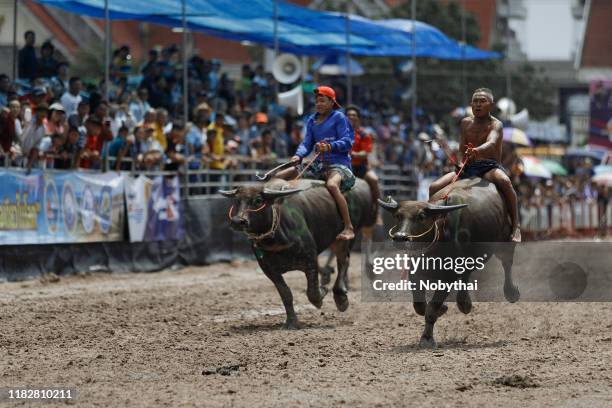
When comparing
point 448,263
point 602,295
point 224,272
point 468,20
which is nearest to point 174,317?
point 448,263

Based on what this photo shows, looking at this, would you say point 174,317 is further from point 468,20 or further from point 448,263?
point 468,20

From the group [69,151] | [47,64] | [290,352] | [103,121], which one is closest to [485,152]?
[290,352]

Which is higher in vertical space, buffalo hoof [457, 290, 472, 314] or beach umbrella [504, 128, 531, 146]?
beach umbrella [504, 128, 531, 146]

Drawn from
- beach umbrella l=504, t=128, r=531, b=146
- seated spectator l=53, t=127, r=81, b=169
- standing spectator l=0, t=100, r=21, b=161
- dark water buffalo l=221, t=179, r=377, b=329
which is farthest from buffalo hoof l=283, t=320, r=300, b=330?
beach umbrella l=504, t=128, r=531, b=146

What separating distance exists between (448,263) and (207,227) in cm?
1081

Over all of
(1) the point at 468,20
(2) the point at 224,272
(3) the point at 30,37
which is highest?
(1) the point at 468,20

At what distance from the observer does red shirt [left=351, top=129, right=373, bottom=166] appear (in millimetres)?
16641

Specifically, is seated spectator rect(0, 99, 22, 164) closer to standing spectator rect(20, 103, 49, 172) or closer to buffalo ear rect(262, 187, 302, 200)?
standing spectator rect(20, 103, 49, 172)

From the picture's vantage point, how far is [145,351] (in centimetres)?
1068

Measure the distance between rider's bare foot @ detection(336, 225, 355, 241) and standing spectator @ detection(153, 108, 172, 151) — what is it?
6.74 meters

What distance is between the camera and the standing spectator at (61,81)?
1927 centimetres

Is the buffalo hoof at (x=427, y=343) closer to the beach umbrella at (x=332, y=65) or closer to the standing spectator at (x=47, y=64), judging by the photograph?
the standing spectator at (x=47, y=64)

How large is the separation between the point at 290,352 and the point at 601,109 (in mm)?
29260

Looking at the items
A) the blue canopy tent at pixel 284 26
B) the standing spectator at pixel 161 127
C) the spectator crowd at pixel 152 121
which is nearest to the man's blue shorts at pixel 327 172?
the spectator crowd at pixel 152 121
